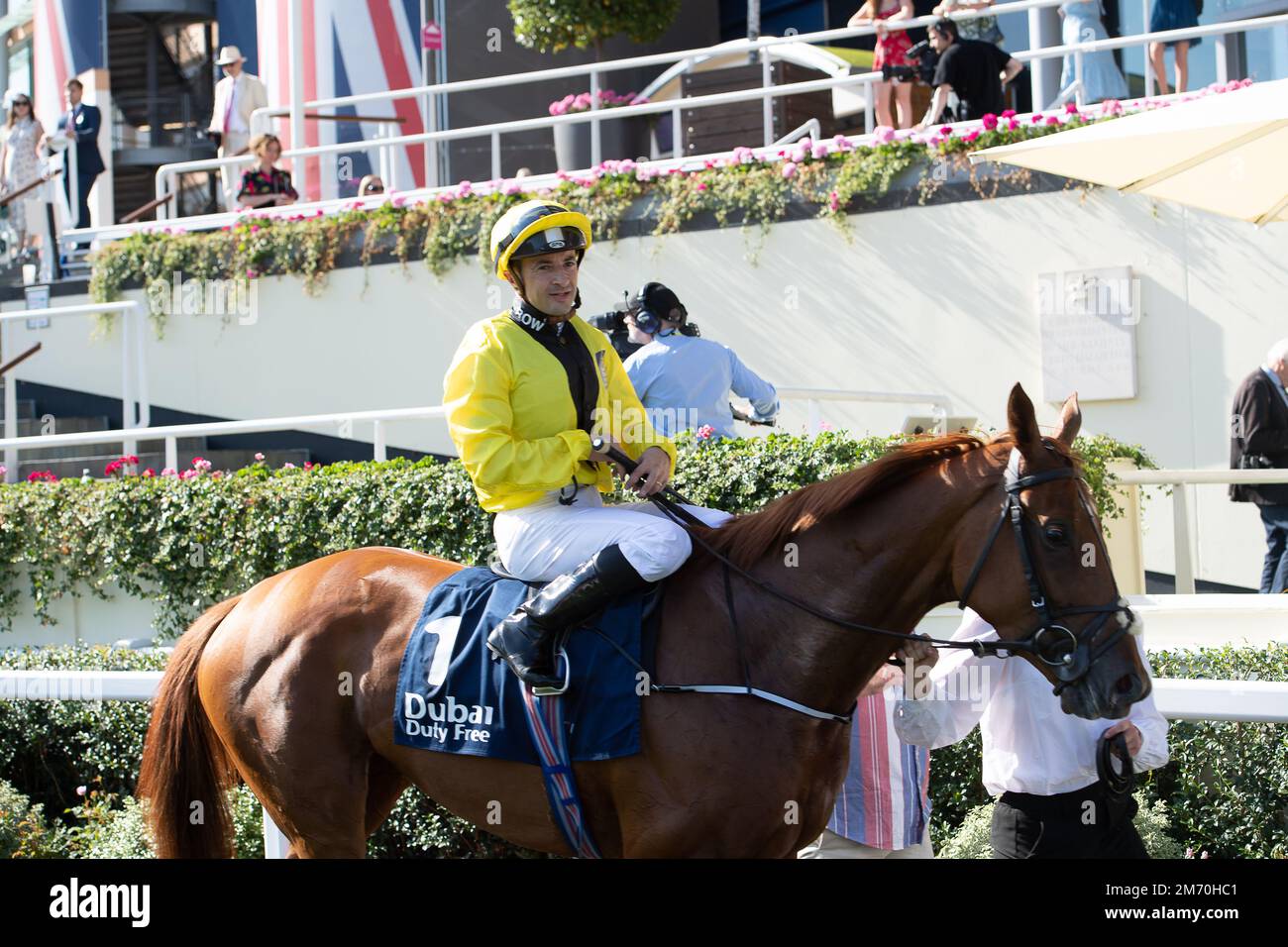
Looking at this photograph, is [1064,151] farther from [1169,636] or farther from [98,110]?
[98,110]

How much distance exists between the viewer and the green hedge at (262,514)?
6.60 meters

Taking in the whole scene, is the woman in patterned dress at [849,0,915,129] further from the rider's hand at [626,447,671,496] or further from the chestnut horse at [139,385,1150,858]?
the chestnut horse at [139,385,1150,858]

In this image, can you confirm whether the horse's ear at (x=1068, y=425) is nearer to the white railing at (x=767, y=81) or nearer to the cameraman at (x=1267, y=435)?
the cameraman at (x=1267, y=435)

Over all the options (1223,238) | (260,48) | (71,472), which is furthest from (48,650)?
(260,48)

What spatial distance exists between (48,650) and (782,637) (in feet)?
17.0

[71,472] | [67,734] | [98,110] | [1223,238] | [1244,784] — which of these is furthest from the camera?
[98,110]

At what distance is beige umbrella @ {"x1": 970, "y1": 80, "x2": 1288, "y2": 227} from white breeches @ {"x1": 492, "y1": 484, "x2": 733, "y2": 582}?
311cm

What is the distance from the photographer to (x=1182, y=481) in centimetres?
752

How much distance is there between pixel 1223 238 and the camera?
31.4ft

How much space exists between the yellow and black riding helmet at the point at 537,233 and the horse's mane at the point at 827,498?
865 mm

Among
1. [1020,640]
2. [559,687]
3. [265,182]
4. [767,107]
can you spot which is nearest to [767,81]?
[767,107]

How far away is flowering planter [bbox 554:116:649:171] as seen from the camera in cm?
1393

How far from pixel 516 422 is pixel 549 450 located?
17cm
